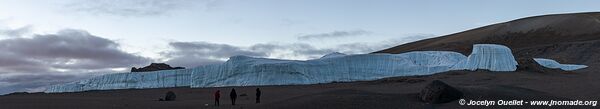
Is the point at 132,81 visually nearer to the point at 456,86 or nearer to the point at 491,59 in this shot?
the point at 491,59

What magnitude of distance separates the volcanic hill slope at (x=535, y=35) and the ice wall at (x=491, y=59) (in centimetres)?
1484

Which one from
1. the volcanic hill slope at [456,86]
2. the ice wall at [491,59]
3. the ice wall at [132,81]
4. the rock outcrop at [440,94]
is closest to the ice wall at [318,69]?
the volcanic hill slope at [456,86]

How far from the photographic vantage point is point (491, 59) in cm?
3712

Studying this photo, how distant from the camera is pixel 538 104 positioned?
683 inches

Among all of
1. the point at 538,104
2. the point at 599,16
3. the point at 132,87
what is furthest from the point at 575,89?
the point at 599,16

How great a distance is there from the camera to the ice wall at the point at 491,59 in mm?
36547

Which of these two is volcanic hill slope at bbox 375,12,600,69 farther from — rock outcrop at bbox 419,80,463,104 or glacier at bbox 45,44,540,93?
rock outcrop at bbox 419,80,463,104

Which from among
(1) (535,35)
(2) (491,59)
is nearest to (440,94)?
(2) (491,59)

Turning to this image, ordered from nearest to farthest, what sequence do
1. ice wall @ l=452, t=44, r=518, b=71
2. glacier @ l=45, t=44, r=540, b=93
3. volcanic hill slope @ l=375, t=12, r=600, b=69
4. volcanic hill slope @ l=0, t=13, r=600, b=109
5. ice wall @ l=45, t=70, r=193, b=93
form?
volcanic hill slope @ l=0, t=13, r=600, b=109 → ice wall @ l=452, t=44, r=518, b=71 → glacier @ l=45, t=44, r=540, b=93 → ice wall @ l=45, t=70, r=193, b=93 → volcanic hill slope @ l=375, t=12, r=600, b=69

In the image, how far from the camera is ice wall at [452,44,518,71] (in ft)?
120

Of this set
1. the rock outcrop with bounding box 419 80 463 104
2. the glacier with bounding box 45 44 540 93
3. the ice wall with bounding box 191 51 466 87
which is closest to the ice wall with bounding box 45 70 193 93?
the glacier with bounding box 45 44 540 93

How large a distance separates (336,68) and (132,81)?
1535 centimetres

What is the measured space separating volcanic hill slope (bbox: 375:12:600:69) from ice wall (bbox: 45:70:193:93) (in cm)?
2661

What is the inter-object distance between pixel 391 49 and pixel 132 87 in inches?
1527
